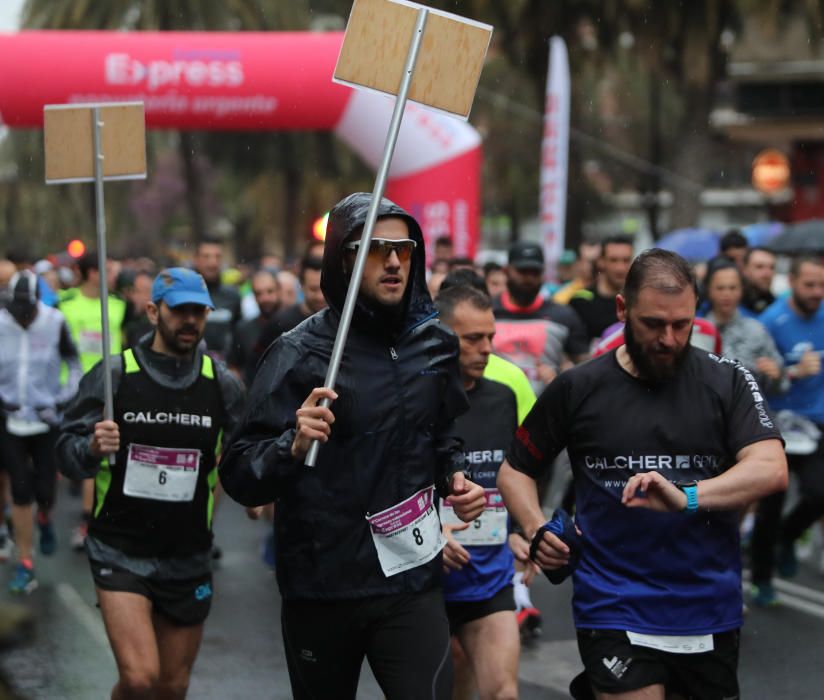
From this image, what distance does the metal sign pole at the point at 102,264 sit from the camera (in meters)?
5.43

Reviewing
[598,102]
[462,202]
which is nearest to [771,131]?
[598,102]

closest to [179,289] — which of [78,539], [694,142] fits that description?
[78,539]

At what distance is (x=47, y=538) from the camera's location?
10.2m

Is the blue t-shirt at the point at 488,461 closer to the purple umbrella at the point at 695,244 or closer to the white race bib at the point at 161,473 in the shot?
the white race bib at the point at 161,473

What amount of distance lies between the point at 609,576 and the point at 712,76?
18612 mm

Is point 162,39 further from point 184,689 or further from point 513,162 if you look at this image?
point 513,162

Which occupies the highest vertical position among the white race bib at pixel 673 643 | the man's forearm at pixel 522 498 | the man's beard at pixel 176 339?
the man's beard at pixel 176 339

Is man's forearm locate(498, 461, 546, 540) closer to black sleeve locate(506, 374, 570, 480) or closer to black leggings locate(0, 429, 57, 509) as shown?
black sleeve locate(506, 374, 570, 480)

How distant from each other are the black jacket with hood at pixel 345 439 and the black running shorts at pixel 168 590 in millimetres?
1317

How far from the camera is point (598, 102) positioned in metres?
37.6

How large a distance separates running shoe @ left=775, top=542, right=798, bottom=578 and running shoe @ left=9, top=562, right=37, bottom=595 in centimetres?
465

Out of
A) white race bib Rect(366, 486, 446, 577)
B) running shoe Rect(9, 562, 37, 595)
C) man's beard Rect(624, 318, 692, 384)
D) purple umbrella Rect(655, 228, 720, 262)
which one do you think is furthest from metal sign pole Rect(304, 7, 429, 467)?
purple umbrella Rect(655, 228, 720, 262)

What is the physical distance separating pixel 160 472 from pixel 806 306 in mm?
4865

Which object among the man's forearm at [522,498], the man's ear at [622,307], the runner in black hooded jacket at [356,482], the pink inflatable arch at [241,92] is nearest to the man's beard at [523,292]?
the man's forearm at [522,498]
